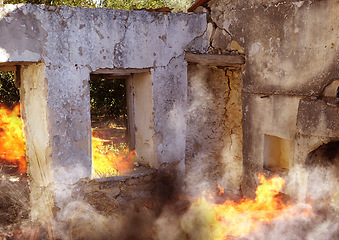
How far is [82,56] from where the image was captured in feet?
15.7

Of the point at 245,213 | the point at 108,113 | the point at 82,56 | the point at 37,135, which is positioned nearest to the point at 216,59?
the point at 82,56

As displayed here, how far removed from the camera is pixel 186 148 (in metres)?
6.11

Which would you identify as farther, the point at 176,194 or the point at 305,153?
the point at 176,194

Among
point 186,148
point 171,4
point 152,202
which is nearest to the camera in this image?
point 152,202

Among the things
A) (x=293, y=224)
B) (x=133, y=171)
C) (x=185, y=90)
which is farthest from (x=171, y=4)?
(x=293, y=224)

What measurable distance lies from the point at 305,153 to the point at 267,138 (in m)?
0.79

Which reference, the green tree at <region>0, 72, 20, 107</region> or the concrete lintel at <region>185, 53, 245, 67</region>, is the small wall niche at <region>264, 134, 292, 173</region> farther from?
the green tree at <region>0, 72, 20, 107</region>

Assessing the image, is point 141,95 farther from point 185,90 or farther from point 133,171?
point 133,171

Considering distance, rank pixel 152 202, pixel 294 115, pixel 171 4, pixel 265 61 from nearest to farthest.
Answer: pixel 294 115, pixel 265 61, pixel 152 202, pixel 171 4

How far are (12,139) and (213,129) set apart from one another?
6571mm

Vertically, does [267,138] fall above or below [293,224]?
above

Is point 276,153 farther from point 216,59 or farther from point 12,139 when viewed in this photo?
point 12,139

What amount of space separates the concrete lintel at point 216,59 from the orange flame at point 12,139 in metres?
5.53

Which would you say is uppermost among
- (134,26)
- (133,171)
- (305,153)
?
(134,26)
